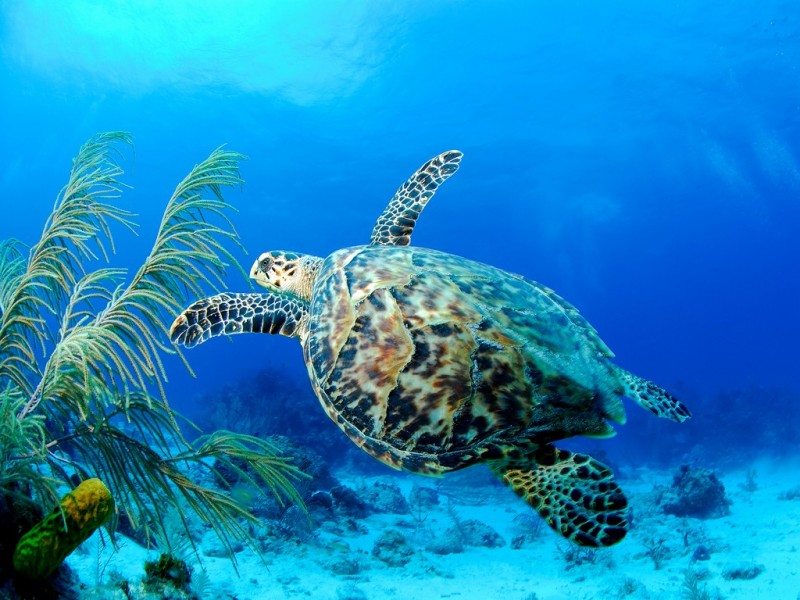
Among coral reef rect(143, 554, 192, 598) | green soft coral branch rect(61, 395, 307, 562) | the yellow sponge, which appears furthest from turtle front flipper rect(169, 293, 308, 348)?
coral reef rect(143, 554, 192, 598)

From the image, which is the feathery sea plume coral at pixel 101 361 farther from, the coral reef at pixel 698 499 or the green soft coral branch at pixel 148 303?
the coral reef at pixel 698 499

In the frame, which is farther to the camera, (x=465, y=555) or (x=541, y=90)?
(x=541, y=90)

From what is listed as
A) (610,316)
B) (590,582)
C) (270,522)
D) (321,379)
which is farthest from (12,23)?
(610,316)

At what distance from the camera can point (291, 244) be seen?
5500 cm

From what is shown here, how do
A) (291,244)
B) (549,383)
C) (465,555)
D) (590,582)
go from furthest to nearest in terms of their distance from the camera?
(291,244) → (465,555) → (590,582) → (549,383)

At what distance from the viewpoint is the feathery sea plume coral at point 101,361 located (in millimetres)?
3098

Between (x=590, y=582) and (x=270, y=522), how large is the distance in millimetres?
5328

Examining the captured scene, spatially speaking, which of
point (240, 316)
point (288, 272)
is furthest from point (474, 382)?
point (288, 272)

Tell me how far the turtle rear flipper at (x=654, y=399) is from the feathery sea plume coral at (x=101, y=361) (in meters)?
3.03

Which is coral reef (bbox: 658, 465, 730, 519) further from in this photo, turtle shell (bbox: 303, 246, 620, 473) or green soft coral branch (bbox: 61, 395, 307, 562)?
green soft coral branch (bbox: 61, 395, 307, 562)

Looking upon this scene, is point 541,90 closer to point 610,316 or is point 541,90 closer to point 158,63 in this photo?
point 158,63

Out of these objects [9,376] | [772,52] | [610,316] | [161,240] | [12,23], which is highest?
[610,316]

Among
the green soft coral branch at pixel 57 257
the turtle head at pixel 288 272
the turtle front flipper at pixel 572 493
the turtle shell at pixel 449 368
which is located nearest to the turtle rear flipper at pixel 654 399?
the turtle shell at pixel 449 368

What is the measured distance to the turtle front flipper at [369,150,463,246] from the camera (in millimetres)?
5805
